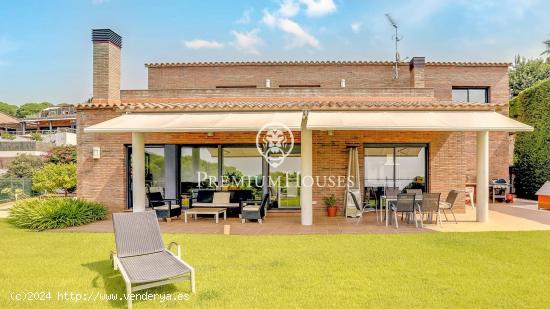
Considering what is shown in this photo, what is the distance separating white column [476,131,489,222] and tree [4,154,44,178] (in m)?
38.3

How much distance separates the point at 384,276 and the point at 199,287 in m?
4.19

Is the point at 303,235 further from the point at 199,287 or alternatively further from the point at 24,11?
the point at 24,11

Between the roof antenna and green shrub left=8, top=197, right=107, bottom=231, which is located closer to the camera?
green shrub left=8, top=197, right=107, bottom=231

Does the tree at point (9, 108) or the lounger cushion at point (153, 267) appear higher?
the tree at point (9, 108)

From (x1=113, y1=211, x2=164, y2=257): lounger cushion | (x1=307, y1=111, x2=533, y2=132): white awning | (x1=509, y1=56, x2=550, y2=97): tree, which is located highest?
(x1=509, y1=56, x2=550, y2=97): tree

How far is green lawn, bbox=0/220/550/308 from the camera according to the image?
7.29m

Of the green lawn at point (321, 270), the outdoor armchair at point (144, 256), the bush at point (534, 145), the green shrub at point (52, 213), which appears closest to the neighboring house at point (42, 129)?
the green shrub at point (52, 213)

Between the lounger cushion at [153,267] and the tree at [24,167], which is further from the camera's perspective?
the tree at [24,167]

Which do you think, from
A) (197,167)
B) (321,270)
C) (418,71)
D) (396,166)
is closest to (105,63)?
(197,167)

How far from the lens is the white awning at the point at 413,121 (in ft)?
45.9

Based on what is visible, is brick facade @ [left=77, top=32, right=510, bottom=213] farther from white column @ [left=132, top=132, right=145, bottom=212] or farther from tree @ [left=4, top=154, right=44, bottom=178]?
tree @ [left=4, top=154, right=44, bottom=178]

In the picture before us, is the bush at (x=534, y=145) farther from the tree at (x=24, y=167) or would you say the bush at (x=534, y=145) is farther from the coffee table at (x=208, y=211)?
the tree at (x=24, y=167)

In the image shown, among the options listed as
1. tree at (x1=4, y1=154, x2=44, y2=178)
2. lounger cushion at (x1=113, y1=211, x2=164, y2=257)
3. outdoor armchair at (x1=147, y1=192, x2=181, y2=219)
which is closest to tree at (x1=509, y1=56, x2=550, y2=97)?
outdoor armchair at (x1=147, y1=192, x2=181, y2=219)

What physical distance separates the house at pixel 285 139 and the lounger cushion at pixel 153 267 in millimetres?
6384
